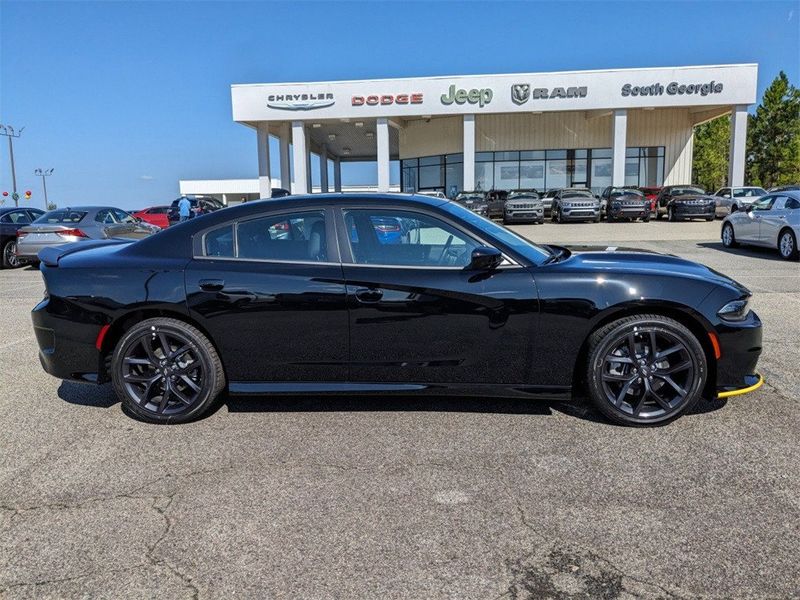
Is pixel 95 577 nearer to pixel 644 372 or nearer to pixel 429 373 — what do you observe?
pixel 429 373

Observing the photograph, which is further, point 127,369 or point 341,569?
point 127,369

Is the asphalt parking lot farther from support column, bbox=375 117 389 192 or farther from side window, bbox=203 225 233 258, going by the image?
support column, bbox=375 117 389 192

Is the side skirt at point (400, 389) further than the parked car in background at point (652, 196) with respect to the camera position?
No

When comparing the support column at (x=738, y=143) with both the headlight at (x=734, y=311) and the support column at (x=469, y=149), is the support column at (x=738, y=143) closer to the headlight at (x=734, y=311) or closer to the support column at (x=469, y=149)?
the support column at (x=469, y=149)

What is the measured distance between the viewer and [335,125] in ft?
129

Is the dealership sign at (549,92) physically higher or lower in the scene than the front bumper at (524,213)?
higher

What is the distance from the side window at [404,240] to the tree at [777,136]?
61.1 m

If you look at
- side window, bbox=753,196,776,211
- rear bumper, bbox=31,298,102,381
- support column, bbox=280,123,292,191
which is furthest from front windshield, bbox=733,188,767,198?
rear bumper, bbox=31,298,102,381

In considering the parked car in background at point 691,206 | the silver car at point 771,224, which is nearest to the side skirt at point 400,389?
the silver car at point 771,224

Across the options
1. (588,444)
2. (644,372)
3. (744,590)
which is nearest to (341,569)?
(744,590)

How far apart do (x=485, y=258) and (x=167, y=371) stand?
7.43 feet

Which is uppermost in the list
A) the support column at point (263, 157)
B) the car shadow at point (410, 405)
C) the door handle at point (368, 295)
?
the support column at point (263, 157)

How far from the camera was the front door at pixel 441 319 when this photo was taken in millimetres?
3896

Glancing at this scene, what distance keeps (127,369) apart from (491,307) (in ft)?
8.21
